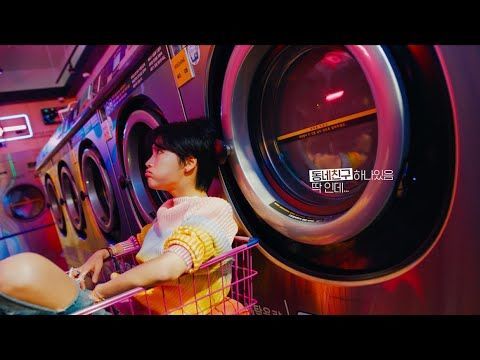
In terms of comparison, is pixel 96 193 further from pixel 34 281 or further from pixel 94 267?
pixel 34 281

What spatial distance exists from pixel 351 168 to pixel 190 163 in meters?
0.64

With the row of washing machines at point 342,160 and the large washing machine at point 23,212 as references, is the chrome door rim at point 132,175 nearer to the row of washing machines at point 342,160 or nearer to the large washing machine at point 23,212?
the row of washing machines at point 342,160

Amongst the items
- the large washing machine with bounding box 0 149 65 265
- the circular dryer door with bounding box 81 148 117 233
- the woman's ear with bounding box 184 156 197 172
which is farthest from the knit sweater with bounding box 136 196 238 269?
the large washing machine with bounding box 0 149 65 265

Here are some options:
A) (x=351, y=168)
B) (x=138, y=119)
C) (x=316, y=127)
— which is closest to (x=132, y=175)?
(x=138, y=119)

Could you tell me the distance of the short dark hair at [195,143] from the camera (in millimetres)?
1328

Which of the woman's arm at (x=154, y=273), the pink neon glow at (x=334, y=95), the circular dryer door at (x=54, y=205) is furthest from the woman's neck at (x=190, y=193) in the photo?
the circular dryer door at (x=54, y=205)

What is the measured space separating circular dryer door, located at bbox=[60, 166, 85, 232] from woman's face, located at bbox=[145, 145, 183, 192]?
1980mm

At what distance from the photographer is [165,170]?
4.40 ft

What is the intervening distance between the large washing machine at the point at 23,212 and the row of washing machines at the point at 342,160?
7.08 feet

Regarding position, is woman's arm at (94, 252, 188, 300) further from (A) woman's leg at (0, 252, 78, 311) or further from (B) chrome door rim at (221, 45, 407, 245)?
(B) chrome door rim at (221, 45, 407, 245)

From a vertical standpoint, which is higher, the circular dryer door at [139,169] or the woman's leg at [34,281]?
the circular dryer door at [139,169]
